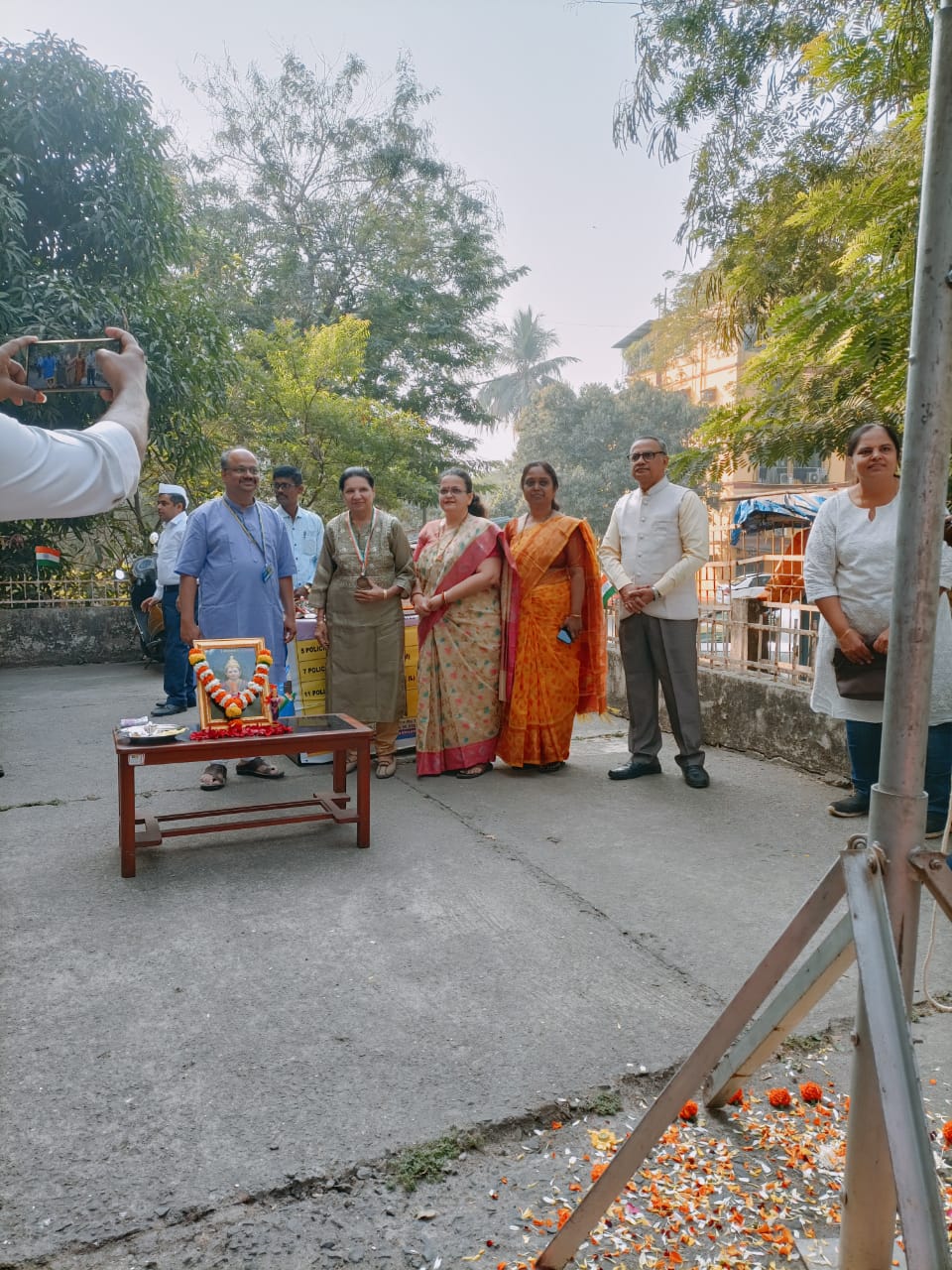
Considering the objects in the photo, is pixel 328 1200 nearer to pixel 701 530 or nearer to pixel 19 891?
pixel 19 891

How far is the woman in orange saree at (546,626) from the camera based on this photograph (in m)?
5.50

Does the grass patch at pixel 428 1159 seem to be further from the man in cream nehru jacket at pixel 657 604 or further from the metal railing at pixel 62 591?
the metal railing at pixel 62 591

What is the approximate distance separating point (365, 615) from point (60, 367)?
3810 millimetres

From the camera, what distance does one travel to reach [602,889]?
12.0ft

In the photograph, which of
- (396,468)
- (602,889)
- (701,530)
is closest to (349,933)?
(602,889)

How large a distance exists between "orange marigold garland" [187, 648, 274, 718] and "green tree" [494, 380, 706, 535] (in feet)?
91.1

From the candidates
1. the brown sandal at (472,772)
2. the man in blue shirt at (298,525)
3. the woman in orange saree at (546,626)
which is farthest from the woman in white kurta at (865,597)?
the man in blue shirt at (298,525)

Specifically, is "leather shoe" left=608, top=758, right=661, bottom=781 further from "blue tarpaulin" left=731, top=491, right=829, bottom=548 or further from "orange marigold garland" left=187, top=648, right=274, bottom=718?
"blue tarpaulin" left=731, top=491, right=829, bottom=548

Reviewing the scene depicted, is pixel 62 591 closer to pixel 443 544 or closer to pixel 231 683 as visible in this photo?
pixel 443 544

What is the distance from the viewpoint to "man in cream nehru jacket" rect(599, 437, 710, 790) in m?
5.20

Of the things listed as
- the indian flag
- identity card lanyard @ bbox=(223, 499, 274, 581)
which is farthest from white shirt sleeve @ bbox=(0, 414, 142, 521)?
the indian flag

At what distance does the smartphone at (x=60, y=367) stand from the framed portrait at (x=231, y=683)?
2.70 m

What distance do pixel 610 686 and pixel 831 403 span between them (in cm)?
315

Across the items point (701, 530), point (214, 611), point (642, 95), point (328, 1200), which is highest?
point (642, 95)
